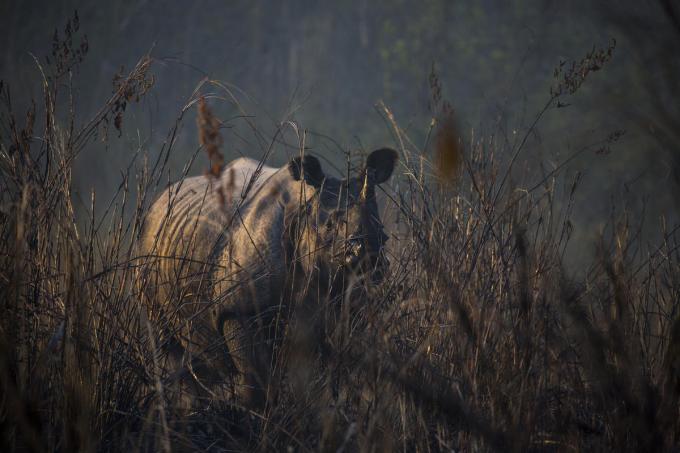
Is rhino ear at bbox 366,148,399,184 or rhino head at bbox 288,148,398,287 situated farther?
rhino ear at bbox 366,148,399,184

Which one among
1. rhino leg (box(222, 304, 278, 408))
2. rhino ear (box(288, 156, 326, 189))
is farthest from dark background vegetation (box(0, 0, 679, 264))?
rhino leg (box(222, 304, 278, 408))

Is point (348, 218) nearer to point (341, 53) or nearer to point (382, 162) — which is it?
point (382, 162)

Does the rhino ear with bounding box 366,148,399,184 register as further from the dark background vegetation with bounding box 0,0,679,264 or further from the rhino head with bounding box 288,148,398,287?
the dark background vegetation with bounding box 0,0,679,264

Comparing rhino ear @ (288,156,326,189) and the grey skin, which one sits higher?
rhino ear @ (288,156,326,189)

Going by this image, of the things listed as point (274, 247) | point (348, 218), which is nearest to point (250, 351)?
point (274, 247)

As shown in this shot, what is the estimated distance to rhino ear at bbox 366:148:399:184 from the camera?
3.71m

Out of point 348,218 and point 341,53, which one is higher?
point 341,53

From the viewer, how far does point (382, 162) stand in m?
3.78

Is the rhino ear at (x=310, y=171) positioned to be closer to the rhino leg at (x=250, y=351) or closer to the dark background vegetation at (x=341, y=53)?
Answer: the rhino leg at (x=250, y=351)

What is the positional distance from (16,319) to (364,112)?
1497cm

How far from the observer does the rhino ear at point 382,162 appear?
371 cm

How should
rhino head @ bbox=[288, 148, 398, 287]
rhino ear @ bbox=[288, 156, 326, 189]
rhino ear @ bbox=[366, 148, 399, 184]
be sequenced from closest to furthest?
rhino head @ bbox=[288, 148, 398, 287] → rhino ear @ bbox=[288, 156, 326, 189] → rhino ear @ bbox=[366, 148, 399, 184]

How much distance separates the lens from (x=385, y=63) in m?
15.2

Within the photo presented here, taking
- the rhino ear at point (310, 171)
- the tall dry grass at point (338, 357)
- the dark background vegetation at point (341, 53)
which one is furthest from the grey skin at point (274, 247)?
the dark background vegetation at point (341, 53)
